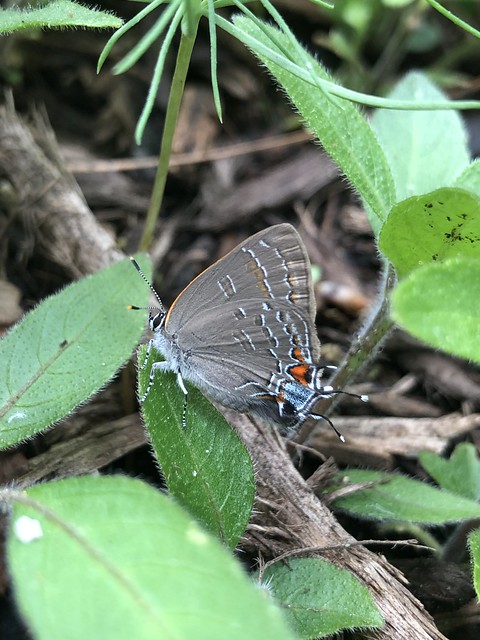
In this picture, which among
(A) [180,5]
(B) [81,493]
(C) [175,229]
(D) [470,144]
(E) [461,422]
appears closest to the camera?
(B) [81,493]

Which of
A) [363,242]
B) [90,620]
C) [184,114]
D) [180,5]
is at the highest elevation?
[180,5]

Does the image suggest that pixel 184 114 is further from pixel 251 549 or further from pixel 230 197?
pixel 251 549

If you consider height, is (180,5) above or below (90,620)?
above

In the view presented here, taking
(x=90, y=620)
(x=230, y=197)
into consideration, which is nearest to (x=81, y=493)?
(x=90, y=620)

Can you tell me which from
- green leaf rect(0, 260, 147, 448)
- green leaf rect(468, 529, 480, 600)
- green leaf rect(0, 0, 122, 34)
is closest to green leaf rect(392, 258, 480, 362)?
green leaf rect(468, 529, 480, 600)

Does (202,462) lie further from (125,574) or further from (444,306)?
(444,306)

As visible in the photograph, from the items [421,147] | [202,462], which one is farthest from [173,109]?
[202,462]
